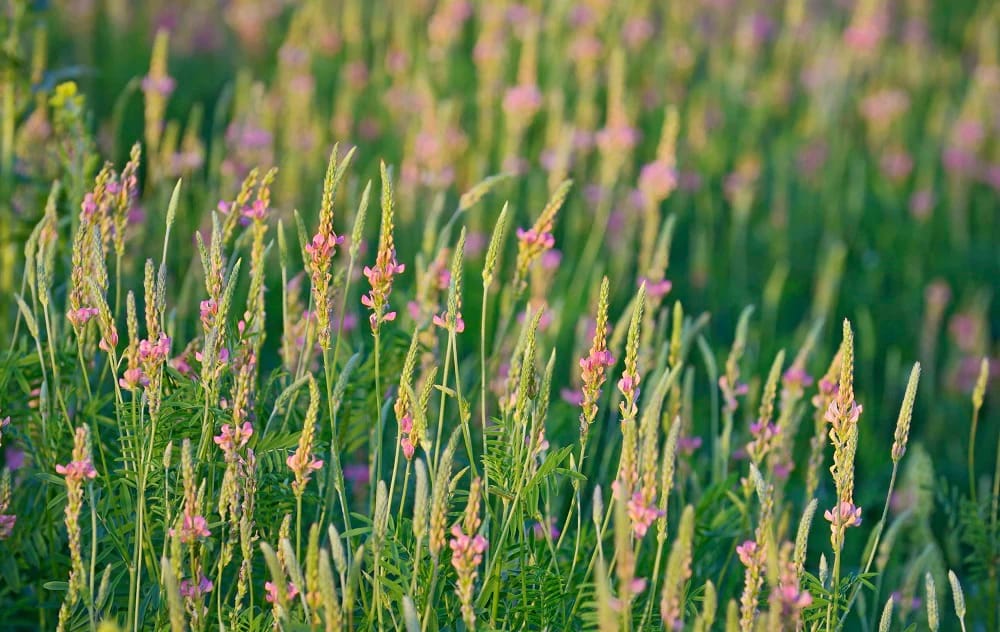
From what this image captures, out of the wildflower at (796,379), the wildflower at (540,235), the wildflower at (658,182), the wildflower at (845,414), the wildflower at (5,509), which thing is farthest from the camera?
the wildflower at (658,182)

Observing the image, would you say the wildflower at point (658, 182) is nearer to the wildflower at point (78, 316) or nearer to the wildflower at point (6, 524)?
the wildflower at point (78, 316)

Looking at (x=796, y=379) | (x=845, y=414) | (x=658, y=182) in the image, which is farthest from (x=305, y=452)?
(x=658, y=182)

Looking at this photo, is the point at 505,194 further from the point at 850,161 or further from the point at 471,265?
the point at 850,161

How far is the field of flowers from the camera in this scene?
156 centimetres

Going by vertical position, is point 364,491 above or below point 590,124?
below

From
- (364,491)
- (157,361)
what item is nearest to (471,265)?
(364,491)

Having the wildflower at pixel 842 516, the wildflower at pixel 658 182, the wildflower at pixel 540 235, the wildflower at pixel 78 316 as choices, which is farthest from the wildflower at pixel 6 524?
the wildflower at pixel 658 182

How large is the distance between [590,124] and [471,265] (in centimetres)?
86

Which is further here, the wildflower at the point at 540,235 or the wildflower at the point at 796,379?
the wildflower at the point at 796,379

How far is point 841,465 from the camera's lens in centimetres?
149

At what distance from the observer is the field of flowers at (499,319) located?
156 centimetres

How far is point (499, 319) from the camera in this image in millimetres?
3131

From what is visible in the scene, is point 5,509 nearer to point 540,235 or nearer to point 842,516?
point 540,235

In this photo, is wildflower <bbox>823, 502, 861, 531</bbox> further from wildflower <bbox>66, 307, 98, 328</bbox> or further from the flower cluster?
wildflower <bbox>66, 307, 98, 328</bbox>
